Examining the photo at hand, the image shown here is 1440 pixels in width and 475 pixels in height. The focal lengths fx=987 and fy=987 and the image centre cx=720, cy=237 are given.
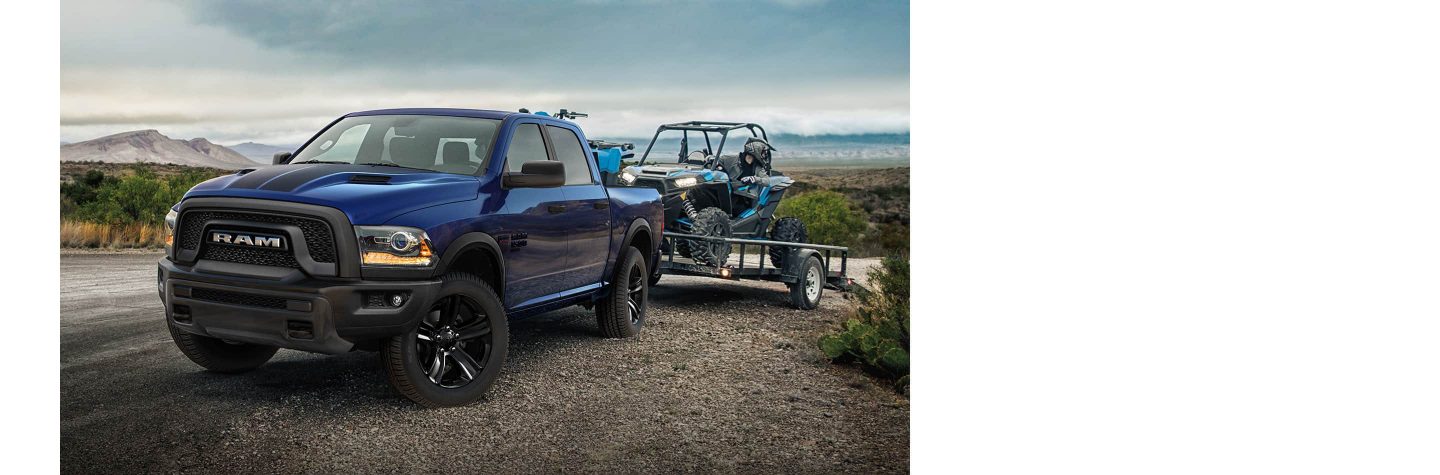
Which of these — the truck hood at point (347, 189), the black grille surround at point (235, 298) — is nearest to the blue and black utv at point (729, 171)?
the truck hood at point (347, 189)

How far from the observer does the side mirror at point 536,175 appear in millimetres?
5715

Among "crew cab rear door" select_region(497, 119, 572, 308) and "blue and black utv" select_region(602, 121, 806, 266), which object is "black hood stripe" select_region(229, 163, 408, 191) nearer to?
"crew cab rear door" select_region(497, 119, 572, 308)

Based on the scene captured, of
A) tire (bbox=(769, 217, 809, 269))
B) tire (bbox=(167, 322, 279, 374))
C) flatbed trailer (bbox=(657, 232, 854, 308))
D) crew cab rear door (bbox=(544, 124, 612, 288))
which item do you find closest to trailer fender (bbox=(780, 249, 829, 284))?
flatbed trailer (bbox=(657, 232, 854, 308))

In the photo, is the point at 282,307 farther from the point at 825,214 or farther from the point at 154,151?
the point at 825,214

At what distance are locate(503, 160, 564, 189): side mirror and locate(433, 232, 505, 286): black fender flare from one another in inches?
16.4

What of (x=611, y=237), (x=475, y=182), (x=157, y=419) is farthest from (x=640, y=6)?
(x=157, y=419)

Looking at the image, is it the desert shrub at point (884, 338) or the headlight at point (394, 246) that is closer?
the headlight at point (394, 246)

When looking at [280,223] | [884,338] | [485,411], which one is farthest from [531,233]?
[884,338]

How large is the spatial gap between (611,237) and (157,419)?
3207 mm

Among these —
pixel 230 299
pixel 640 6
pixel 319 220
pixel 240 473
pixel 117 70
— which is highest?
pixel 640 6

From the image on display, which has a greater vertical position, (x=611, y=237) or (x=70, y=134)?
(x=70, y=134)

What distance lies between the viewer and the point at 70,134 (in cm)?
582

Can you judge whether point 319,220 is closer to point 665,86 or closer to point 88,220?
point 88,220

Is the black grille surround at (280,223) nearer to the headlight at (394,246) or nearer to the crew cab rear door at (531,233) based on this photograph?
the headlight at (394,246)
